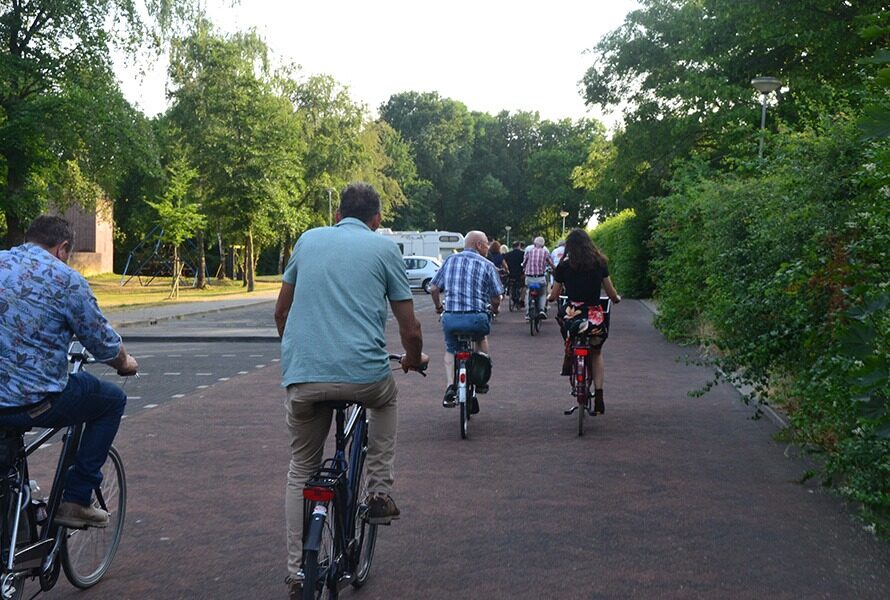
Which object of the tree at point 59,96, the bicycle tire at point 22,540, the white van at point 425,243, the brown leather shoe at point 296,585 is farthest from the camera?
the white van at point 425,243

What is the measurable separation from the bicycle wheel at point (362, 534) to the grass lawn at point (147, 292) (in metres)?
29.0

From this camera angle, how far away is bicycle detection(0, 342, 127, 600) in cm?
425

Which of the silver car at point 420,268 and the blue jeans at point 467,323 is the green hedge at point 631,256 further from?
the blue jeans at point 467,323

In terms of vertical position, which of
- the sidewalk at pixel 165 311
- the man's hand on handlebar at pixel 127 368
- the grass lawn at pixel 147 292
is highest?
the man's hand on handlebar at pixel 127 368

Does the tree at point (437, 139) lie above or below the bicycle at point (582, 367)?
above

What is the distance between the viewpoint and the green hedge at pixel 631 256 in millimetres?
36125

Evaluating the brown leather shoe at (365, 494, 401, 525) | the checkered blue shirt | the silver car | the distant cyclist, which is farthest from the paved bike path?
the silver car

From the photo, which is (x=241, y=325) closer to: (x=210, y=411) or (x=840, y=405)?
(x=210, y=411)

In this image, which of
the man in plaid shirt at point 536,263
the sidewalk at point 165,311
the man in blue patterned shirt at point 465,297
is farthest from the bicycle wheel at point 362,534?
the sidewalk at point 165,311

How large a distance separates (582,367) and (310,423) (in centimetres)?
561

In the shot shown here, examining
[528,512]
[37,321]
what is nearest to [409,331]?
[37,321]

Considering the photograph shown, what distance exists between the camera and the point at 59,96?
2808cm

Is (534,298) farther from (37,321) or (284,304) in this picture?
(37,321)

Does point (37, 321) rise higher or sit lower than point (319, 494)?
higher
